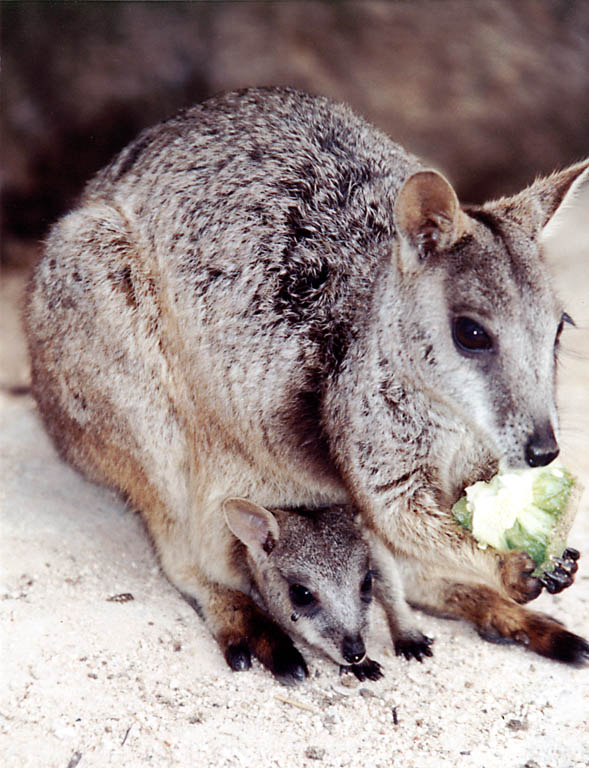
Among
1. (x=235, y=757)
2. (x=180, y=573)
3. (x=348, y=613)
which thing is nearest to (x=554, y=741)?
(x=348, y=613)

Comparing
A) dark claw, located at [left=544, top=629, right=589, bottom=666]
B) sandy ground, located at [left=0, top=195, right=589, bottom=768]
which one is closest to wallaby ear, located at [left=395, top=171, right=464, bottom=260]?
sandy ground, located at [left=0, top=195, right=589, bottom=768]

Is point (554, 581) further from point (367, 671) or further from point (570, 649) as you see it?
point (367, 671)

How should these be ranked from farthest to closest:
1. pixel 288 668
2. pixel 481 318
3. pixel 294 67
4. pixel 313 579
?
pixel 294 67 → pixel 313 579 → pixel 288 668 → pixel 481 318

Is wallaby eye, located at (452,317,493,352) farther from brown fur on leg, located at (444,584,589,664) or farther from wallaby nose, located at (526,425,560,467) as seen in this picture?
brown fur on leg, located at (444,584,589,664)

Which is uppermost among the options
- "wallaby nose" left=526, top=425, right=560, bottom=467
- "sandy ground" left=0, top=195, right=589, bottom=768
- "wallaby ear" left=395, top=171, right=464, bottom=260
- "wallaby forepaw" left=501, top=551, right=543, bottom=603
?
"wallaby ear" left=395, top=171, right=464, bottom=260

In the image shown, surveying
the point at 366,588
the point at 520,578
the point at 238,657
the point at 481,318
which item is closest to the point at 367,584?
the point at 366,588

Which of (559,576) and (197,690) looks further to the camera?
(197,690)

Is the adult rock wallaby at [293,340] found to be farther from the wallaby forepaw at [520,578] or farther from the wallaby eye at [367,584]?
the wallaby eye at [367,584]
